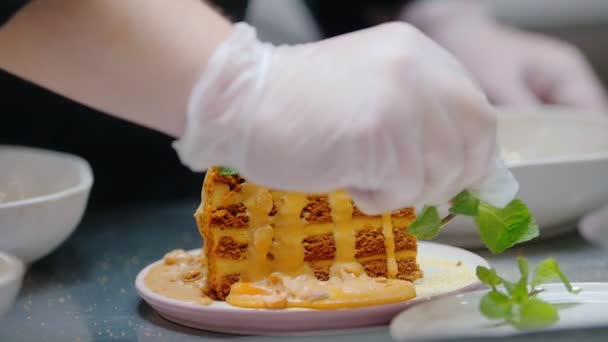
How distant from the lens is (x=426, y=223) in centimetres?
80

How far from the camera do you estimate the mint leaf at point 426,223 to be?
0.80 m

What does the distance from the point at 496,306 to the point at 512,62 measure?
1.15 meters

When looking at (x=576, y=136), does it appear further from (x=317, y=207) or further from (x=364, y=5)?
(x=364, y=5)

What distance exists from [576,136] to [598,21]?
1.24 m

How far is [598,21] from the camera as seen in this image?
2.47m

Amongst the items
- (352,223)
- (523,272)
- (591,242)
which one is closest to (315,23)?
(591,242)

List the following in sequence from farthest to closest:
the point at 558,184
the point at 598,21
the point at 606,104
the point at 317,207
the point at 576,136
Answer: the point at 598,21, the point at 606,104, the point at 576,136, the point at 558,184, the point at 317,207

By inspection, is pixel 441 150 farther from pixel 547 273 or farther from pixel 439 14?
pixel 439 14

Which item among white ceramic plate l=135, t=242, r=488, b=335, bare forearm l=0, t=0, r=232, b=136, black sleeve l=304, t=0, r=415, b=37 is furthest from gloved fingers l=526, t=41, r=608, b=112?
bare forearm l=0, t=0, r=232, b=136

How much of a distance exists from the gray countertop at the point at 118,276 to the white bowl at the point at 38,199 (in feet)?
0.16

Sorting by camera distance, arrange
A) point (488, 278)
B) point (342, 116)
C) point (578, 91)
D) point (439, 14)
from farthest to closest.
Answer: point (439, 14) → point (578, 91) → point (488, 278) → point (342, 116)

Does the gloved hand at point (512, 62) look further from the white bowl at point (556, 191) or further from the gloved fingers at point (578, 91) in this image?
→ the white bowl at point (556, 191)

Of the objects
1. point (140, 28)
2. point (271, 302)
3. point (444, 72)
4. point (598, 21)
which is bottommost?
point (271, 302)

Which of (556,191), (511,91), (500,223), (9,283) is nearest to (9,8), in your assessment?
(9,283)
